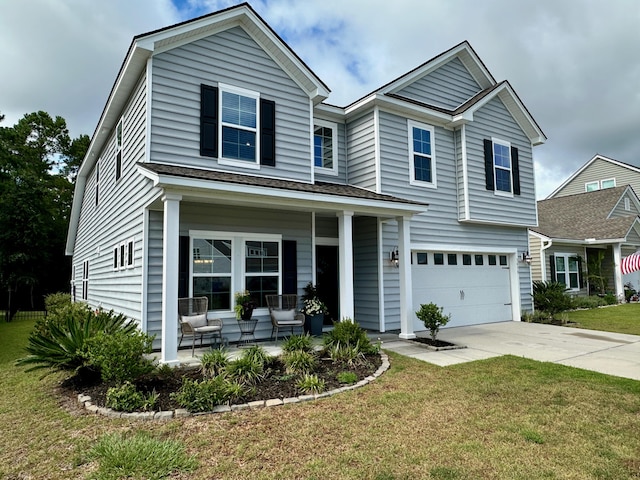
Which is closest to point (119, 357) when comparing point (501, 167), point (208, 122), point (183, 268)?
point (183, 268)

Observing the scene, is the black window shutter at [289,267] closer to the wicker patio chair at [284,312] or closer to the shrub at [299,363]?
the wicker patio chair at [284,312]

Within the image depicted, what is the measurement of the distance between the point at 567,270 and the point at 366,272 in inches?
467

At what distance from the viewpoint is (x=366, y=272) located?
400 inches

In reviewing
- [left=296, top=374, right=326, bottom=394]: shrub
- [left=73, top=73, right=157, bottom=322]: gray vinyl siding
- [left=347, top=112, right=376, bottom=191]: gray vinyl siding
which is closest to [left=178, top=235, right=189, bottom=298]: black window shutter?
[left=73, top=73, right=157, bottom=322]: gray vinyl siding

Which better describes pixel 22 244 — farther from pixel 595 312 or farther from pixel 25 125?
pixel 595 312

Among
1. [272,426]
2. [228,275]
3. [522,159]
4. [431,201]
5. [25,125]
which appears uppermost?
[25,125]

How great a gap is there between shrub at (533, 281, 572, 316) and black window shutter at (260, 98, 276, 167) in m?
9.46

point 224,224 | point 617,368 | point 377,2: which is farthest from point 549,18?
point 224,224

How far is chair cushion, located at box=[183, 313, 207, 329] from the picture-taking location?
701cm

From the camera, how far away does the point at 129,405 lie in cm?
439

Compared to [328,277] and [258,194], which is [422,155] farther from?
[258,194]

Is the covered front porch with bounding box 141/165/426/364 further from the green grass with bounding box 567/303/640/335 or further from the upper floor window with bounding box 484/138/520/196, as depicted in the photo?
the green grass with bounding box 567/303/640/335

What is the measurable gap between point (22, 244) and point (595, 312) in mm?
23188

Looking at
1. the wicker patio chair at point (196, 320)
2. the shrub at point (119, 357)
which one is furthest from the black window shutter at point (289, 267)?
the shrub at point (119, 357)
